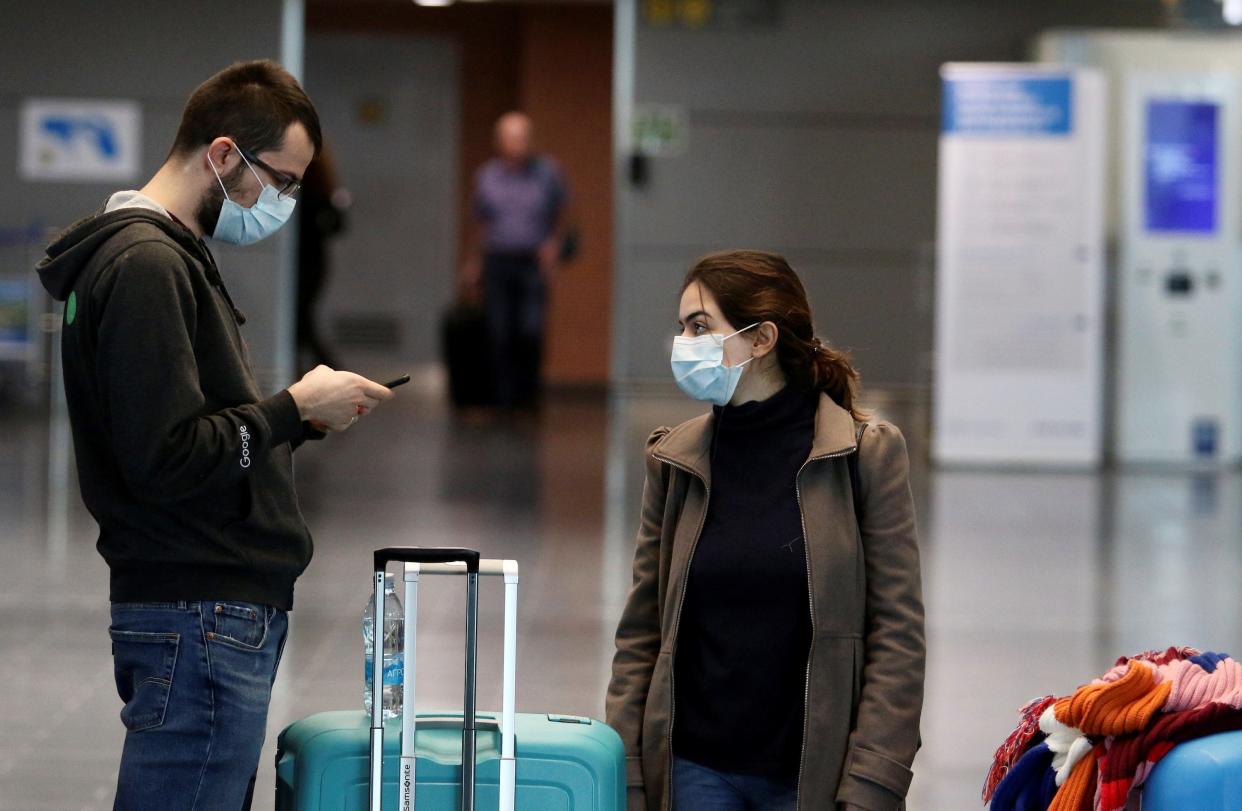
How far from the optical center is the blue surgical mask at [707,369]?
8.14ft

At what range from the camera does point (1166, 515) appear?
8289mm

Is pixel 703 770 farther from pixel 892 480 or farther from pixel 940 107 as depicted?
pixel 940 107

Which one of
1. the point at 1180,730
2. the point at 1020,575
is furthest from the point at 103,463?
the point at 1020,575

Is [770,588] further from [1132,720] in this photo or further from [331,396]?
[331,396]

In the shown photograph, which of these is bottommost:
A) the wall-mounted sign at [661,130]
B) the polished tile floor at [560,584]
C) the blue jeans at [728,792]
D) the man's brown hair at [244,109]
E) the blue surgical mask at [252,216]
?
the polished tile floor at [560,584]

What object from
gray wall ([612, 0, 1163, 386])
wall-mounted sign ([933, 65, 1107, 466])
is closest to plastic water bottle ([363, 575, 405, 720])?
wall-mounted sign ([933, 65, 1107, 466])

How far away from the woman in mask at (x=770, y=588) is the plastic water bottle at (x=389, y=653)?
369mm

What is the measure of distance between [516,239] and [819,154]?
3.34m

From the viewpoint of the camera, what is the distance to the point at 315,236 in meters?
13.2

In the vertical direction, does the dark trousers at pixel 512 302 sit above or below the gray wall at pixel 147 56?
below

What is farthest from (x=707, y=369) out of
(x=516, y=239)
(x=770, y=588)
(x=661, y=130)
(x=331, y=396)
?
(x=661, y=130)

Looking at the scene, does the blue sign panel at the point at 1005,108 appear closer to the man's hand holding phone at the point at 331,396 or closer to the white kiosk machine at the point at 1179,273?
the white kiosk machine at the point at 1179,273

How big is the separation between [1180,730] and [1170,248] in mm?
8791

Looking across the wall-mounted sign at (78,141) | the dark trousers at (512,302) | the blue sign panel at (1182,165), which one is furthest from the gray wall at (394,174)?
the blue sign panel at (1182,165)
